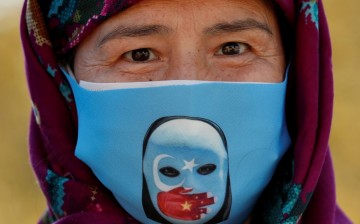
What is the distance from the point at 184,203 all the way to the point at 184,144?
21 cm

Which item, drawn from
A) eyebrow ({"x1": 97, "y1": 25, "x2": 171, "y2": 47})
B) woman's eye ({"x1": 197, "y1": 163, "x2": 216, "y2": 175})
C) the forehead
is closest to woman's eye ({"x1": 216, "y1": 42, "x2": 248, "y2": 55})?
the forehead

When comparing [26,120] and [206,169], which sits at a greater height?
[206,169]

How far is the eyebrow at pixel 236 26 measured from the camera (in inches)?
92.3

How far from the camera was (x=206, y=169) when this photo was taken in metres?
2.25

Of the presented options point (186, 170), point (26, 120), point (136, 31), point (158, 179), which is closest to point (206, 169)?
point (186, 170)

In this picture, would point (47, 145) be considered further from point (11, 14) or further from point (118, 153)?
point (11, 14)

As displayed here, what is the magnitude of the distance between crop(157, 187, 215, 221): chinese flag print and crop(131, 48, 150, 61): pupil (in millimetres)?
490

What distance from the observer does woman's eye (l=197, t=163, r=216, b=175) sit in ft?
7.36

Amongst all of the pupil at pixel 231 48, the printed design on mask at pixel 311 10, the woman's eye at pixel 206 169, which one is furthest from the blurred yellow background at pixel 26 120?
the woman's eye at pixel 206 169

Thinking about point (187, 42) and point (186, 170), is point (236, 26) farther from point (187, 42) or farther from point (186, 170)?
point (186, 170)

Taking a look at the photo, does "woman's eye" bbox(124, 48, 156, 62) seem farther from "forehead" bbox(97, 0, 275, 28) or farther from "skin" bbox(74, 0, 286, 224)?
"forehead" bbox(97, 0, 275, 28)

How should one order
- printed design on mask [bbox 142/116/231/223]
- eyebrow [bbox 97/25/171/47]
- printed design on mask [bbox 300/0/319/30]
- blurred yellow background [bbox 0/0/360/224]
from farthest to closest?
blurred yellow background [bbox 0/0/360/224] < printed design on mask [bbox 300/0/319/30] < eyebrow [bbox 97/25/171/47] < printed design on mask [bbox 142/116/231/223]

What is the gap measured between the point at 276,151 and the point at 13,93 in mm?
4858

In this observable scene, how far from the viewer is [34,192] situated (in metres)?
6.33
